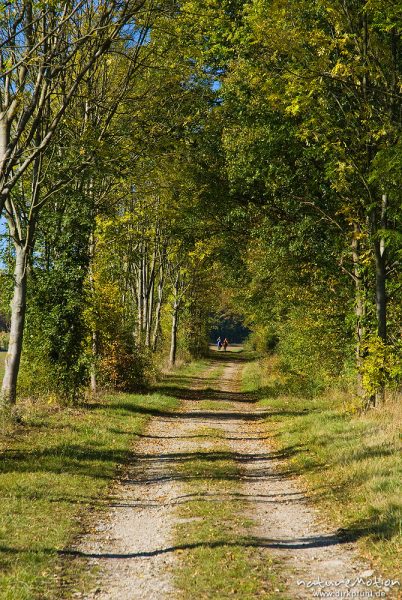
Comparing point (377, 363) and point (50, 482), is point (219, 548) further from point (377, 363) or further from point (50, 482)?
point (377, 363)

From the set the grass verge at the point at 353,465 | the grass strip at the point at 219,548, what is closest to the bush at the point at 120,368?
the grass verge at the point at 353,465

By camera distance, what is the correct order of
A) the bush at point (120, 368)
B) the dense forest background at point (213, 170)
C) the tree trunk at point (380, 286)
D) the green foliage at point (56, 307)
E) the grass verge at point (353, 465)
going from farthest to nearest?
the bush at point (120, 368) < the green foliage at point (56, 307) < the tree trunk at point (380, 286) < the dense forest background at point (213, 170) < the grass verge at point (353, 465)

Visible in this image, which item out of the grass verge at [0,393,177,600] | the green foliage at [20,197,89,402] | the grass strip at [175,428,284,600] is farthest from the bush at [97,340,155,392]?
the grass strip at [175,428,284,600]

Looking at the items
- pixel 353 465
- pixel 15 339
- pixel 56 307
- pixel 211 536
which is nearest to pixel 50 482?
pixel 211 536

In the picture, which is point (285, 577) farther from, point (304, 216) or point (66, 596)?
point (304, 216)

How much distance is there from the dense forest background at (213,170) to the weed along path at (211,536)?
15.4 feet

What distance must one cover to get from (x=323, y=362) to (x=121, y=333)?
8.28 metres

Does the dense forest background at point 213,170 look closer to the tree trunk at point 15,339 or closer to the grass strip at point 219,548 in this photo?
the tree trunk at point 15,339

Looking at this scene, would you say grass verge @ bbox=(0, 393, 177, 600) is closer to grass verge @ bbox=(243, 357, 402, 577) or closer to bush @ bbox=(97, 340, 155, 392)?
grass verge @ bbox=(243, 357, 402, 577)

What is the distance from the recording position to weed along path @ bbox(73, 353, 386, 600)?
240 inches

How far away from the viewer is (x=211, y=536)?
746 centimetres

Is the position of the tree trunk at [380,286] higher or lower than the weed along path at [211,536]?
higher

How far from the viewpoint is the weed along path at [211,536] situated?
610 cm

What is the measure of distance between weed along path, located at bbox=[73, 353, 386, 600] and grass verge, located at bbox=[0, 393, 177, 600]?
0.36m
